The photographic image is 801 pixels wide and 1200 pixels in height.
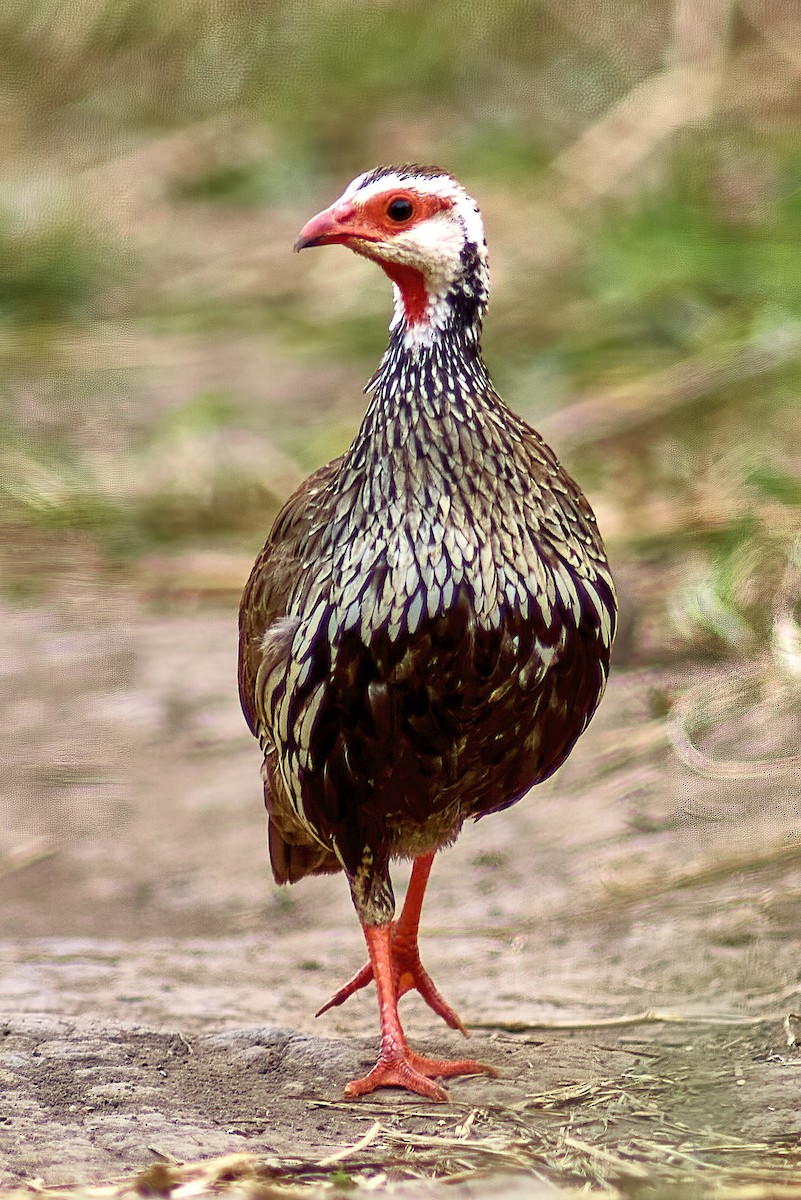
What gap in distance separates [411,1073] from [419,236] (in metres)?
1.78

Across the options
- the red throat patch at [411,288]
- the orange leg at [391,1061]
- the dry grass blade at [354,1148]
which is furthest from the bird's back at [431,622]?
the dry grass blade at [354,1148]

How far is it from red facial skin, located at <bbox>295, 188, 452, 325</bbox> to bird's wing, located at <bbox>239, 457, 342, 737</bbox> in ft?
1.59

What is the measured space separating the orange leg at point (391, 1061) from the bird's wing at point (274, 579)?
0.56 meters

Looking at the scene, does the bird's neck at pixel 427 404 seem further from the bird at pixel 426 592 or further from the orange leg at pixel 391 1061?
the orange leg at pixel 391 1061

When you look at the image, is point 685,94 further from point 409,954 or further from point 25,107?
point 409,954

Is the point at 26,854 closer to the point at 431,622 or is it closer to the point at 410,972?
the point at 410,972

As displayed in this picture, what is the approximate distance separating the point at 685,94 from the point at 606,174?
2.75 ft

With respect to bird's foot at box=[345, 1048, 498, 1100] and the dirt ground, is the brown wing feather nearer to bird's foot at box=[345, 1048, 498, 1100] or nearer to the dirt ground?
the dirt ground

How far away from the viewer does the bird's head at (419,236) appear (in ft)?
12.5

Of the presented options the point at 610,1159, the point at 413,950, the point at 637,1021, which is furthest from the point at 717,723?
the point at 610,1159

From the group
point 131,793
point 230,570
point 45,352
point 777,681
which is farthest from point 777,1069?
point 45,352

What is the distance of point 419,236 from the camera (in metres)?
3.81

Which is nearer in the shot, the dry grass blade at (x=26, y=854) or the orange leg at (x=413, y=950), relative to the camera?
the orange leg at (x=413, y=950)

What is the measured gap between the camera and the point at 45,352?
9.42 m
